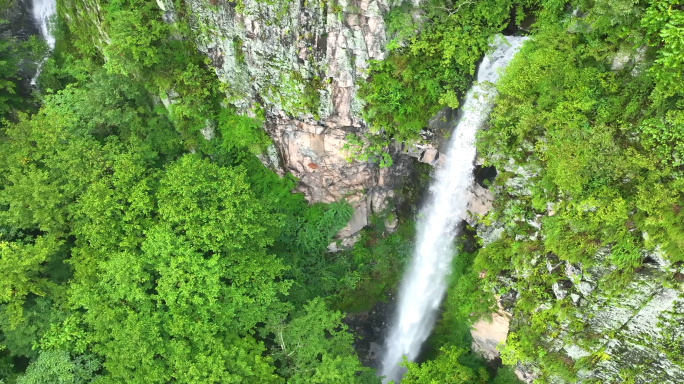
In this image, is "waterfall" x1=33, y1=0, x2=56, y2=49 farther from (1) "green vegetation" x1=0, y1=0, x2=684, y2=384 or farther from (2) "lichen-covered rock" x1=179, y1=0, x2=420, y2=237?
(2) "lichen-covered rock" x1=179, y1=0, x2=420, y2=237

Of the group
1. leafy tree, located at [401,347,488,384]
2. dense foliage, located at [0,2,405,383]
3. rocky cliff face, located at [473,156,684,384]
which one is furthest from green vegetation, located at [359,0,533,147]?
leafy tree, located at [401,347,488,384]

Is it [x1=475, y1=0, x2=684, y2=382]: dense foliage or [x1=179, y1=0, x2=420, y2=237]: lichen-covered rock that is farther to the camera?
[x1=179, y1=0, x2=420, y2=237]: lichen-covered rock

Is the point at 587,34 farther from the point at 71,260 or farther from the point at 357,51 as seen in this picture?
the point at 71,260

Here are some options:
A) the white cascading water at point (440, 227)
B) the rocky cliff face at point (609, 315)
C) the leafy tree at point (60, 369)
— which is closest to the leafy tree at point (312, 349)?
the white cascading water at point (440, 227)

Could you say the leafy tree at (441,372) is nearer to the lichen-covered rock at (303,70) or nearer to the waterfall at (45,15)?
the lichen-covered rock at (303,70)

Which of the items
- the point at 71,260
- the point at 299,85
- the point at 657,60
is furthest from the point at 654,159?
the point at 71,260

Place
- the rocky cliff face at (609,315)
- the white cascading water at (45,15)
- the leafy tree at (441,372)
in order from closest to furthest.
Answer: the rocky cliff face at (609,315), the leafy tree at (441,372), the white cascading water at (45,15)

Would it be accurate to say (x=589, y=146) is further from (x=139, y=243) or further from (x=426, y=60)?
(x=139, y=243)
